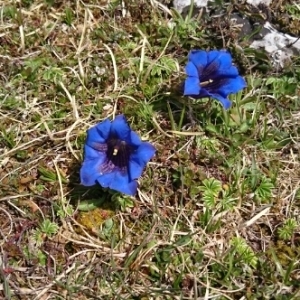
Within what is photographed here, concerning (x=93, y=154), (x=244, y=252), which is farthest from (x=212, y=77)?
(x=244, y=252)

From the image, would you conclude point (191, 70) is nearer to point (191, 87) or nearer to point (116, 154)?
point (191, 87)

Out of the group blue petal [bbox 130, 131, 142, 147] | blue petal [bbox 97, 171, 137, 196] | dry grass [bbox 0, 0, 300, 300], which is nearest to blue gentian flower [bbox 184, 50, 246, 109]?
dry grass [bbox 0, 0, 300, 300]

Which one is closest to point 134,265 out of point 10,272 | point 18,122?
point 10,272

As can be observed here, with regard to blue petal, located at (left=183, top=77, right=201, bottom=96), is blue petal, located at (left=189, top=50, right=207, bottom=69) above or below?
above

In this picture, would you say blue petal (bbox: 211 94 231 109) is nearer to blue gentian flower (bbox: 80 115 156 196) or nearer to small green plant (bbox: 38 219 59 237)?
blue gentian flower (bbox: 80 115 156 196)

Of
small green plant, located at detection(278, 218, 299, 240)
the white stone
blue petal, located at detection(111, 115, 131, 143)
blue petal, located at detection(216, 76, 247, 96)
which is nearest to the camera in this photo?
blue petal, located at detection(111, 115, 131, 143)
